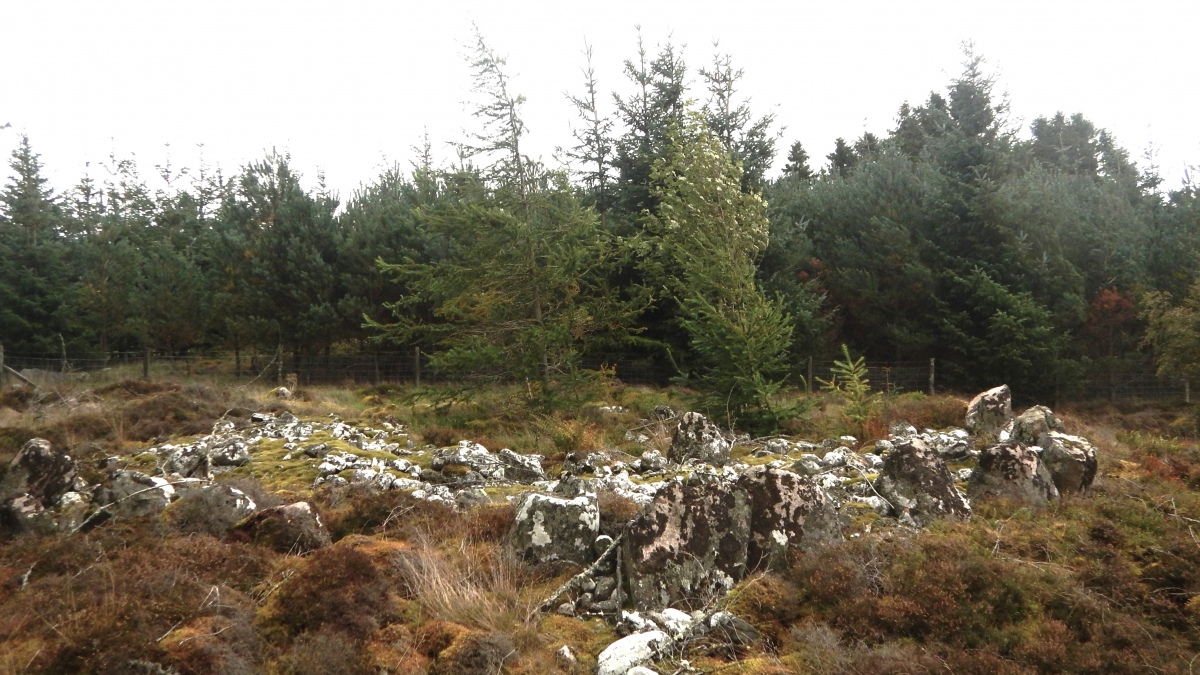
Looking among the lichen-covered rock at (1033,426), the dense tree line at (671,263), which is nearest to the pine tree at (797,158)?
the dense tree line at (671,263)

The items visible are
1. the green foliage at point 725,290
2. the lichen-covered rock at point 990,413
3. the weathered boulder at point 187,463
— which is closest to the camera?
Answer: the weathered boulder at point 187,463

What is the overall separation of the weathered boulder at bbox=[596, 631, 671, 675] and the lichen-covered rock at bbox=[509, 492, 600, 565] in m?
1.42

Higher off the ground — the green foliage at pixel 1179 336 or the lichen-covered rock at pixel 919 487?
the green foliage at pixel 1179 336

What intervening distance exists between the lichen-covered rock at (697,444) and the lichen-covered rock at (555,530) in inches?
131

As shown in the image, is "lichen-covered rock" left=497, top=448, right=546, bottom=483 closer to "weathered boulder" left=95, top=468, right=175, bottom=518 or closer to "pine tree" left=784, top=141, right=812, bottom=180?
"weathered boulder" left=95, top=468, right=175, bottom=518

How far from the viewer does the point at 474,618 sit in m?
5.20

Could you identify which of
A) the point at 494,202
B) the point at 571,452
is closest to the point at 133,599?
the point at 571,452

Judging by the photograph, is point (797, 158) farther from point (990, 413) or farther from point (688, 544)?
point (688, 544)

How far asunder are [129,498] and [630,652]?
16.1 feet

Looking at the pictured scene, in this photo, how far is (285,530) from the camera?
6453mm

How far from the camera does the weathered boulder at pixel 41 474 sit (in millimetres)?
7441

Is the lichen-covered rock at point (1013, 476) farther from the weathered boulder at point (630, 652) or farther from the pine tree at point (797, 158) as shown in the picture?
the pine tree at point (797, 158)

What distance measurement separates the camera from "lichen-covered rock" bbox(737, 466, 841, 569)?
5.84m

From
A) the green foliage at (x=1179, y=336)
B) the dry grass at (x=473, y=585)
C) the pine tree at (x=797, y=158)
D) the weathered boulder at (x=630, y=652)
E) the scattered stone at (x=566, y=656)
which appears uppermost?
the pine tree at (x=797, y=158)
